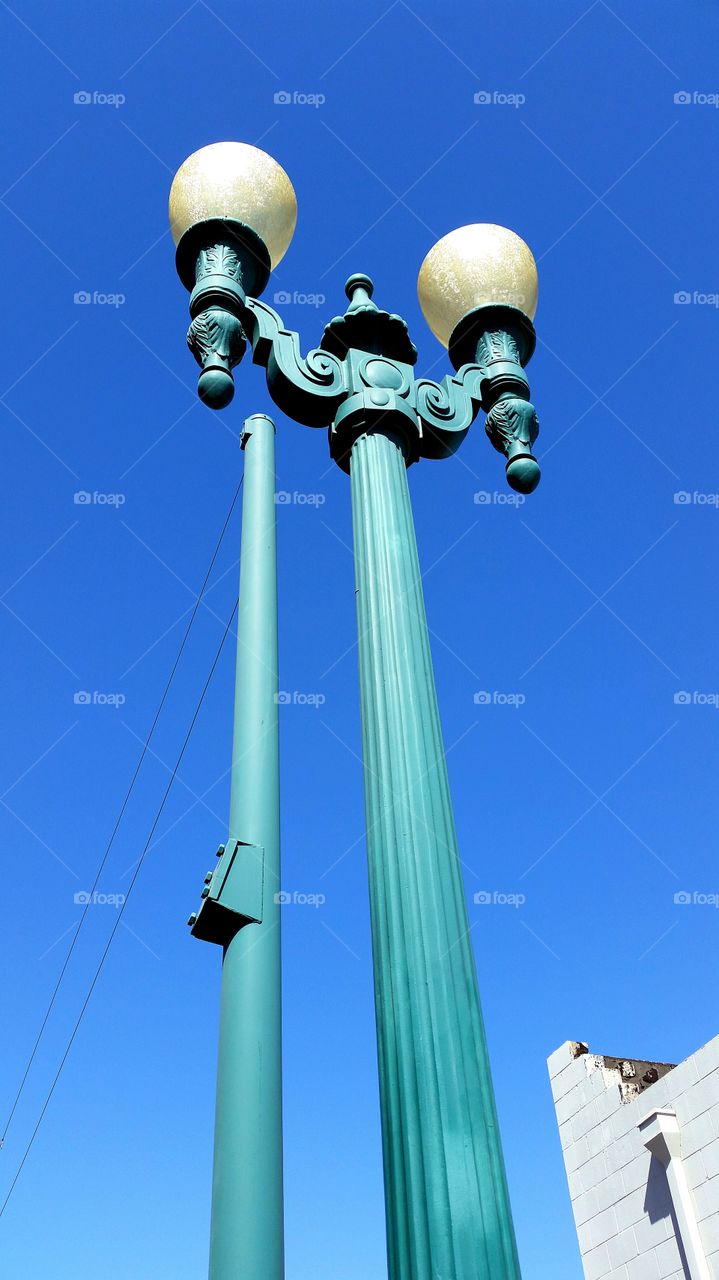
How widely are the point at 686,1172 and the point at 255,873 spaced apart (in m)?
8.98

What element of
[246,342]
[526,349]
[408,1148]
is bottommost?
[408,1148]

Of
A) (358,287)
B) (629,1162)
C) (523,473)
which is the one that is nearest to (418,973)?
(523,473)

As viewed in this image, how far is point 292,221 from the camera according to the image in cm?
451

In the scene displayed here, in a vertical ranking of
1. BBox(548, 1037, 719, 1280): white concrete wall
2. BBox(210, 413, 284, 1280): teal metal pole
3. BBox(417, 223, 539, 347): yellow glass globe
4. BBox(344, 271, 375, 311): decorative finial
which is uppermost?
BBox(417, 223, 539, 347): yellow glass globe

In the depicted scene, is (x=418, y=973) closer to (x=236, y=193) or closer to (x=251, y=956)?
(x=251, y=956)

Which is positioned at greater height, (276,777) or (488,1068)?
(276,777)

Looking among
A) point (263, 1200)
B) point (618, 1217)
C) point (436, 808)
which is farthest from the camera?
point (618, 1217)

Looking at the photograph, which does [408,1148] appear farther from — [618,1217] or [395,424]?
[618,1217]

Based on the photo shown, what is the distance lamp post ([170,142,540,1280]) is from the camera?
2.21 metres

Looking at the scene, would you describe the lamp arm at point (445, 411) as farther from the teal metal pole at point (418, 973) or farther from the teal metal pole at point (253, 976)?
the teal metal pole at point (253, 976)

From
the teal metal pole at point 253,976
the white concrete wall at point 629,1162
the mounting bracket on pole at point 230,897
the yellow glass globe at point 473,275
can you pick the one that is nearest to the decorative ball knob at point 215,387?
the teal metal pole at point 253,976

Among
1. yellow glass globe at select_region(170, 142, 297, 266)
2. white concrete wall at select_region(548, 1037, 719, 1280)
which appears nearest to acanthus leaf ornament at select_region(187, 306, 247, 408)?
yellow glass globe at select_region(170, 142, 297, 266)

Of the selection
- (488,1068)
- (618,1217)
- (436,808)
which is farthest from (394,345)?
(618,1217)

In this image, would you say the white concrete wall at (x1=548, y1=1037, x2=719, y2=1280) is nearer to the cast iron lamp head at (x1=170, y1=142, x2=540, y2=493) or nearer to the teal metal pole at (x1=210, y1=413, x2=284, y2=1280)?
the cast iron lamp head at (x1=170, y1=142, x2=540, y2=493)
